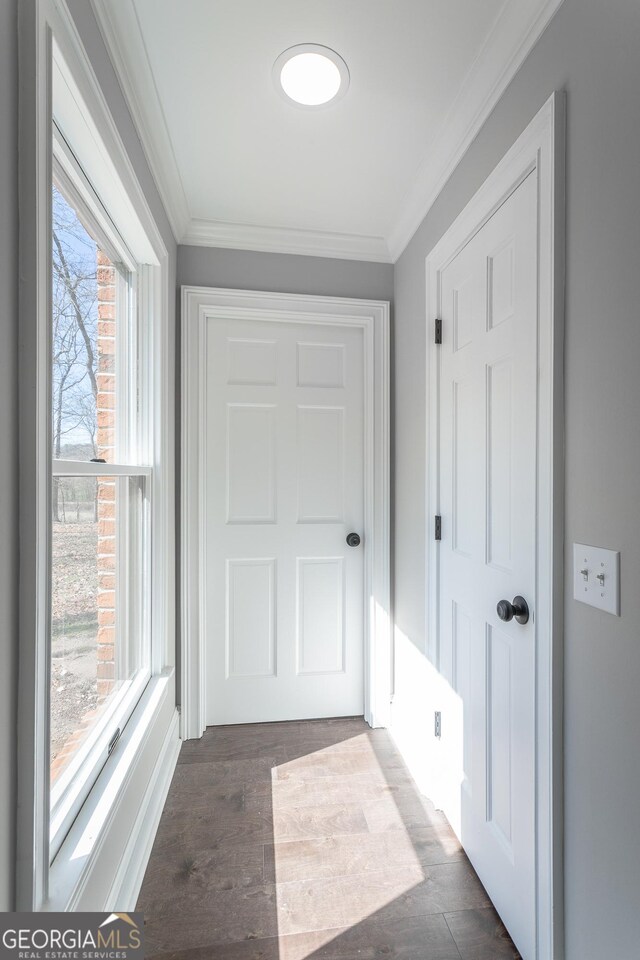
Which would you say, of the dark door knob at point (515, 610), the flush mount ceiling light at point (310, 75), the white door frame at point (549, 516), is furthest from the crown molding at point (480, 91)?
the dark door knob at point (515, 610)

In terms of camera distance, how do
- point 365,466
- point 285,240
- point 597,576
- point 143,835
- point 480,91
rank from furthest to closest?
point 365,466 < point 285,240 < point 143,835 < point 480,91 < point 597,576

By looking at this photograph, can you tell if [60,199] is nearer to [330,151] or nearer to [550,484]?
[330,151]

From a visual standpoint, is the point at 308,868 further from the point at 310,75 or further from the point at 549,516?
the point at 310,75

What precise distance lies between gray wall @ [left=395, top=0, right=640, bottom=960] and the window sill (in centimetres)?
105

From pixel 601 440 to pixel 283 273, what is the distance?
177 centimetres

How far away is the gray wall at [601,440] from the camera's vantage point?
85 centimetres

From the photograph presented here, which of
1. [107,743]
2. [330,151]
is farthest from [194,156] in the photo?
[107,743]

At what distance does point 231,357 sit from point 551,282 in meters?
1.53

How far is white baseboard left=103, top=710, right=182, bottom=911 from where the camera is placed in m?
1.24

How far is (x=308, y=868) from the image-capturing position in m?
1.43

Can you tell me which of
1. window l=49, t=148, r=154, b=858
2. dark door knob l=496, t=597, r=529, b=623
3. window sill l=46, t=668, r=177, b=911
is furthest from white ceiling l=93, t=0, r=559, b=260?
window sill l=46, t=668, r=177, b=911

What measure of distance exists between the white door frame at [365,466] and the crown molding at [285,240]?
235 mm

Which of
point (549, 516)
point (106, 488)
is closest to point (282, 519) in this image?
point (106, 488)

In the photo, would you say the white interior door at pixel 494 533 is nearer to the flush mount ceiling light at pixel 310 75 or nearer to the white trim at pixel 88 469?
the flush mount ceiling light at pixel 310 75
